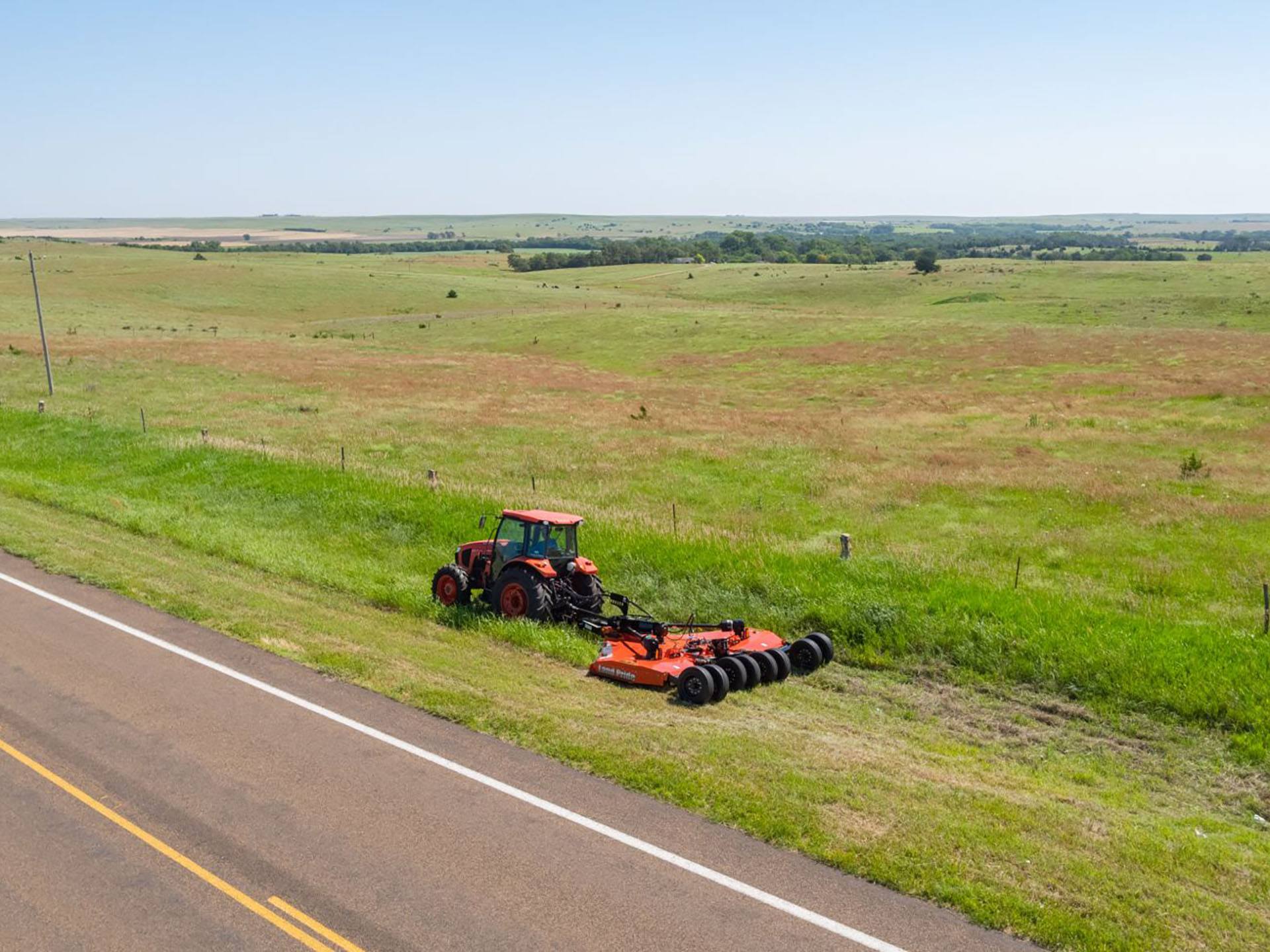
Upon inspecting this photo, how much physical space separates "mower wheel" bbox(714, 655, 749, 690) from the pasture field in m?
0.33

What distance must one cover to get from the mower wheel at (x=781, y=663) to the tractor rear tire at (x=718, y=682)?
4.27 ft

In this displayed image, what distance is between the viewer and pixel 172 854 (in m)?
10.2

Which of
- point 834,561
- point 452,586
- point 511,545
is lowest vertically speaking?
point 834,561

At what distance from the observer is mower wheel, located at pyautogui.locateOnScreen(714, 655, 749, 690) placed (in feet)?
50.0

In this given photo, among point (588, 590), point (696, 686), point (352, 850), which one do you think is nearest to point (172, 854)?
point (352, 850)

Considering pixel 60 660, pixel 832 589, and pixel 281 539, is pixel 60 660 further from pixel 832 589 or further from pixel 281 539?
pixel 832 589

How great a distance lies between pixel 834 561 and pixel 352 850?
12.6m

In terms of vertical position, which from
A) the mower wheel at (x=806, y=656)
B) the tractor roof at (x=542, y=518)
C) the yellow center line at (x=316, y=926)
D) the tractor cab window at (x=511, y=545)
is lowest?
the mower wheel at (x=806, y=656)

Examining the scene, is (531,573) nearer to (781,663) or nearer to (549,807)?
(781,663)

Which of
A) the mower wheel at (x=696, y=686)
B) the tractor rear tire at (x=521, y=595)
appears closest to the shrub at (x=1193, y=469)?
the tractor rear tire at (x=521, y=595)

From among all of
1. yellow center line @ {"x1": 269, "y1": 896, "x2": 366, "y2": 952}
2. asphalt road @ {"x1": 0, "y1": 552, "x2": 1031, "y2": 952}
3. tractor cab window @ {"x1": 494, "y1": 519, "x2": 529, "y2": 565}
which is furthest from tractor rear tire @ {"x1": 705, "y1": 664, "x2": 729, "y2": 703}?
yellow center line @ {"x1": 269, "y1": 896, "x2": 366, "y2": 952}

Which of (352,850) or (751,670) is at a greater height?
(352,850)

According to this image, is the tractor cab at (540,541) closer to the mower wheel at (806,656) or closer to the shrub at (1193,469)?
the mower wheel at (806,656)

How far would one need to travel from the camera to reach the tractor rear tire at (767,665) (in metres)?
15.8
